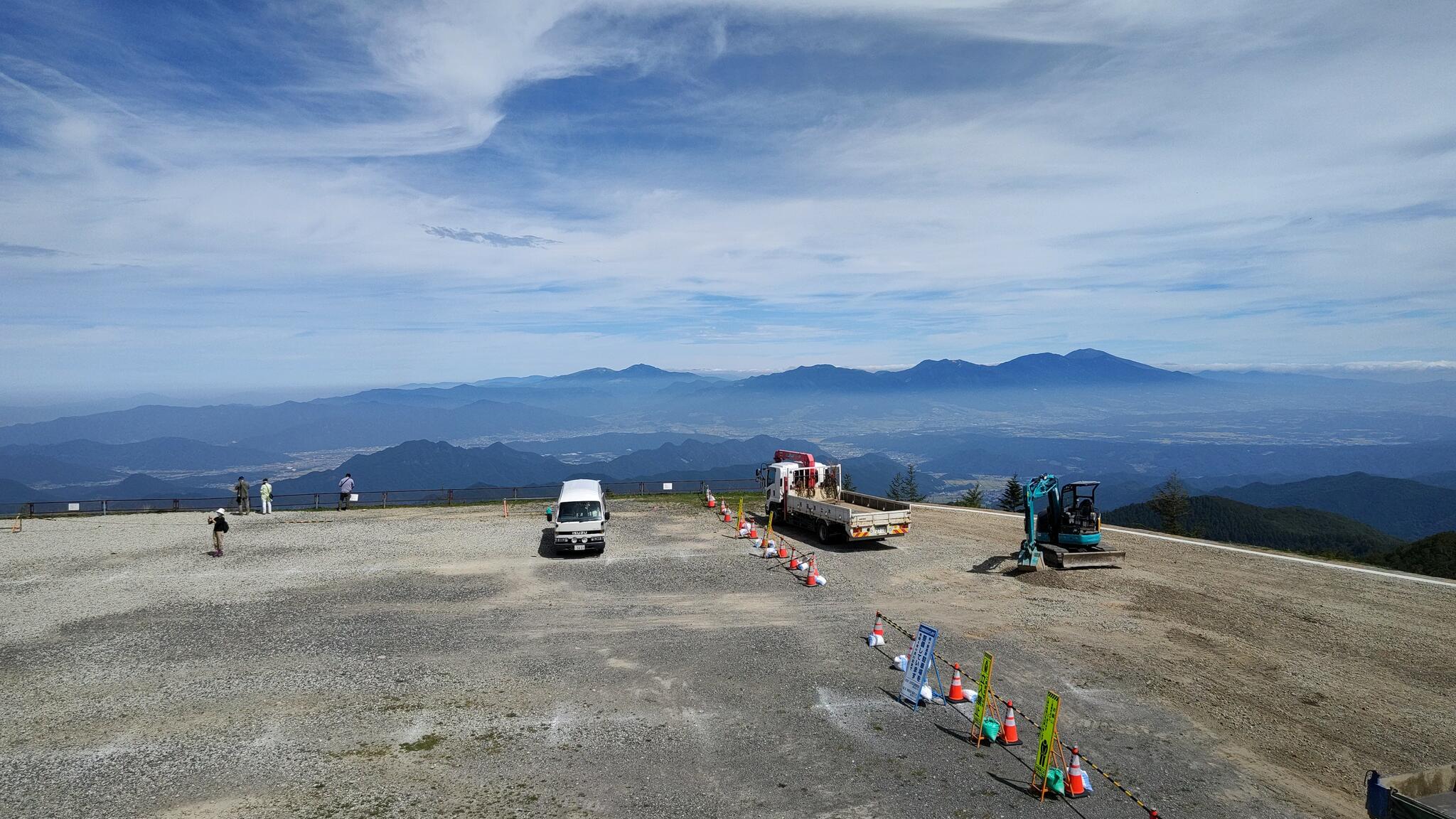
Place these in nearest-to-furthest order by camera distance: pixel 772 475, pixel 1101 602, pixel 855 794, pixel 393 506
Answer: pixel 855 794
pixel 1101 602
pixel 772 475
pixel 393 506

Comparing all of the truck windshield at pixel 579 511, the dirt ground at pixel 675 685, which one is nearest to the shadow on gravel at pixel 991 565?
the dirt ground at pixel 675 685

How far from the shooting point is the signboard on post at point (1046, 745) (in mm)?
9914

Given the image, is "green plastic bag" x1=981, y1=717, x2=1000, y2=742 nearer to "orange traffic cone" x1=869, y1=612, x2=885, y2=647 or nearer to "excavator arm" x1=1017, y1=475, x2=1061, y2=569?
"orange traffic cone" x1=869, y1=612, x2=885, y2=647

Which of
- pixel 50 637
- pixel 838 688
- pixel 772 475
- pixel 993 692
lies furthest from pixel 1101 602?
→ pixel 50 637

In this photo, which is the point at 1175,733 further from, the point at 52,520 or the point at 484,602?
the point at 52,520

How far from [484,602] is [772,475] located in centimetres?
1515

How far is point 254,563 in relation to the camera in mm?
24031

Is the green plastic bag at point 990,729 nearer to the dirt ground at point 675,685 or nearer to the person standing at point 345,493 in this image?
the dirt ground at point 675,685

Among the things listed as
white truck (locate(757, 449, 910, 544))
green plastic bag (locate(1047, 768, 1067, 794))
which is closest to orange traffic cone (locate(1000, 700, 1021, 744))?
green plastic bag (locate(1047, 768, 1067, 794))

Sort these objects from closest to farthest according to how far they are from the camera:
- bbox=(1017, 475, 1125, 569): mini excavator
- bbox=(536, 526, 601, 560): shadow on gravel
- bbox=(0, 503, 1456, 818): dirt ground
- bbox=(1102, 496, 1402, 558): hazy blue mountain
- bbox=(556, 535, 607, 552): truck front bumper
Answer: bbox=(0, 503, 1456, 818): dirt ground, bbox=(1017, 475, 1125, 569): mini excavator, bbox=(556, 535, 607, 552): truck front bumper, bbox=(536, 526, 601, 560): shadow on gravel, bbox=(1102, 496, 1402, 558): hazy blue mountain

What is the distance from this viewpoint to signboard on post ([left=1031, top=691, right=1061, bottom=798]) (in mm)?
9914

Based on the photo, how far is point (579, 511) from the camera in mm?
25703

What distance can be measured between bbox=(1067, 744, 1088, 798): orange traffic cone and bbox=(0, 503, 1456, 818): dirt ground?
0.23 metres

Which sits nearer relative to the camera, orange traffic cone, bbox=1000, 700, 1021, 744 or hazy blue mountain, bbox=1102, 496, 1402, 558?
orange traffic cone, bbox=1000, 700, 1021, 744
